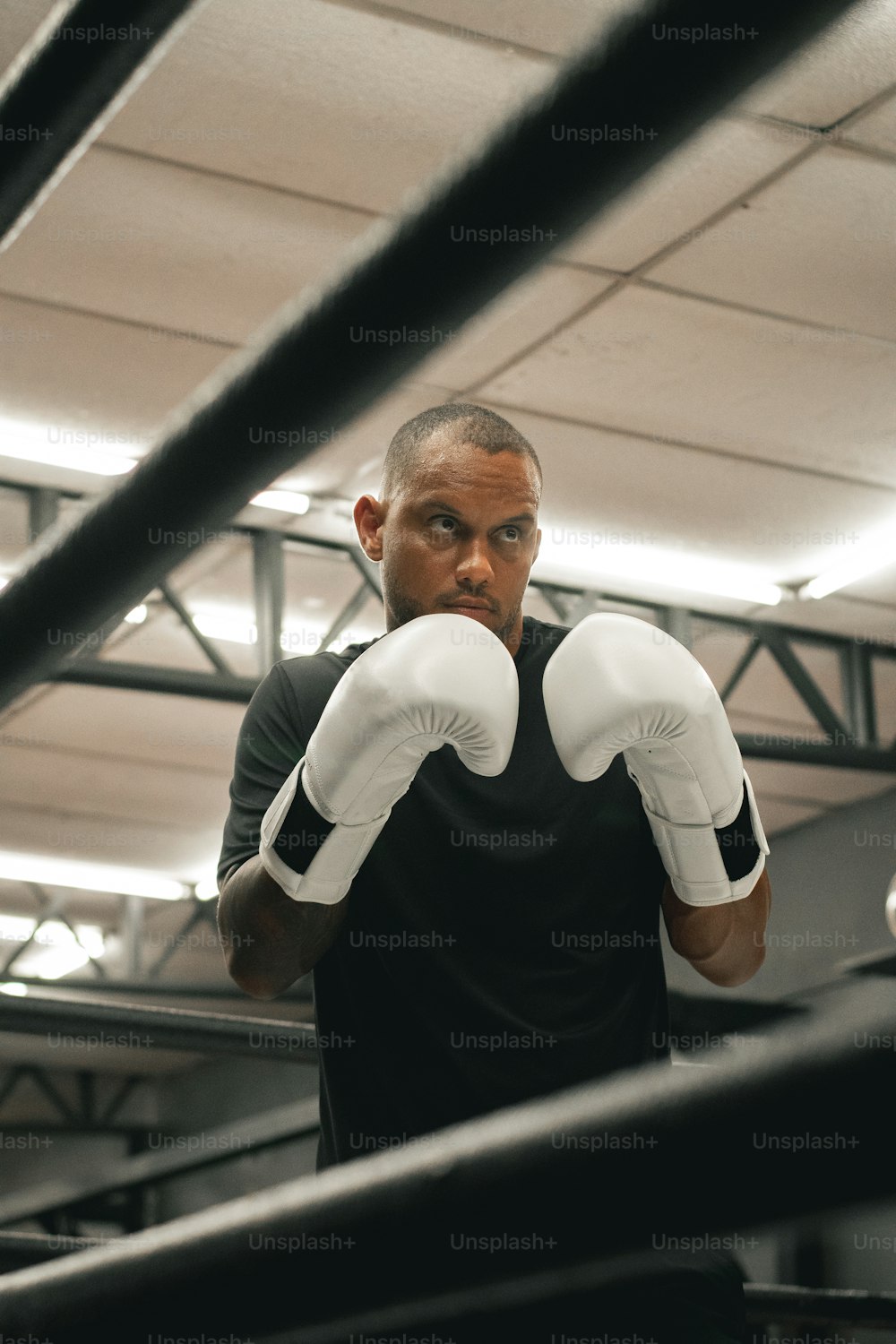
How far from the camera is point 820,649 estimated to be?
17.9ft

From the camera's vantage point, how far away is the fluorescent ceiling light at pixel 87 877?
786cm

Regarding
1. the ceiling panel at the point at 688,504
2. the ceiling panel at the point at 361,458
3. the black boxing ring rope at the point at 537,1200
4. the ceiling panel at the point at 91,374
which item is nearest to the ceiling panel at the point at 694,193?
the ceiling panel at the point at 361,458

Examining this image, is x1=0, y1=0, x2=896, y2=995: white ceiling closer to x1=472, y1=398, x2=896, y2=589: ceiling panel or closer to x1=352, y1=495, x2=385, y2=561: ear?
x1=472, y1=398, x2=896, y2=589: ceiling panel

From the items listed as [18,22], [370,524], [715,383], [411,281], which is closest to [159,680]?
[715,383]

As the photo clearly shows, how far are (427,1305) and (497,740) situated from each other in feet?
2.11

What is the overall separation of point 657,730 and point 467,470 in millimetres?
366

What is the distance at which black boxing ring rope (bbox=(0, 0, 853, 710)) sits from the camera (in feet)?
1.18

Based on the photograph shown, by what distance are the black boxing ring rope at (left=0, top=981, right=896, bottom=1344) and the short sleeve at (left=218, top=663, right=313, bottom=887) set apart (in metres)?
0.83

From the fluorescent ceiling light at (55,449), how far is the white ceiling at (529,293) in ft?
0.16

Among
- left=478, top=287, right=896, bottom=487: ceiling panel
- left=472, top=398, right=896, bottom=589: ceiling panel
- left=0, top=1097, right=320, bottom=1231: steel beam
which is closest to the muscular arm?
left=0, top=1097, right=320, bottom=1231: steel beam

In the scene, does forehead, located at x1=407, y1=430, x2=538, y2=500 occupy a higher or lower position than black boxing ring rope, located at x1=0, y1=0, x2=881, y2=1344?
higher

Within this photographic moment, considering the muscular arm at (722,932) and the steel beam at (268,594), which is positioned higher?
the steel beam at (268,594)

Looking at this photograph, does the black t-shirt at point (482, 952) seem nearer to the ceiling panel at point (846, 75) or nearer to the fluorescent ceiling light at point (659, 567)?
the ceiling panel at point (846, 75)

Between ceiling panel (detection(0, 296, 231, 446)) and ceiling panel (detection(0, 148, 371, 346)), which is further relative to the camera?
ceiling panel (detection(0, 296, 231, 446))
